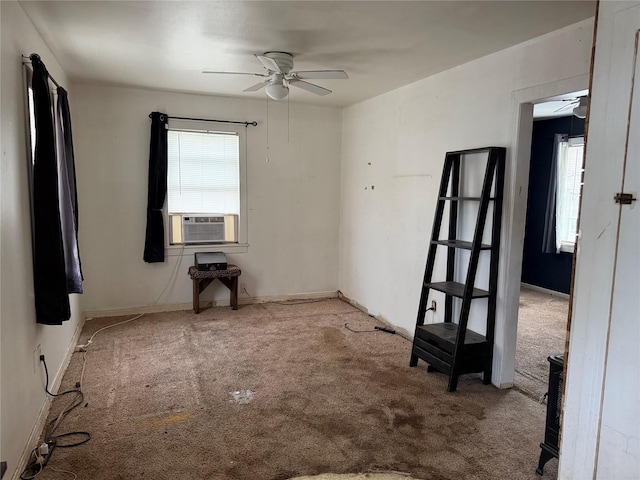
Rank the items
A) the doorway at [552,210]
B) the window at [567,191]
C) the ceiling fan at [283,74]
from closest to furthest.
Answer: the ceiling fan at [283,74] < the doorway at [552,210] < the window at [567,191]

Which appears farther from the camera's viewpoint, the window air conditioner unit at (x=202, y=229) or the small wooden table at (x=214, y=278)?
the window air conditioner unit at (x=202, y=229)

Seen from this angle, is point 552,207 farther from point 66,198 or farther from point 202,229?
point 66,198

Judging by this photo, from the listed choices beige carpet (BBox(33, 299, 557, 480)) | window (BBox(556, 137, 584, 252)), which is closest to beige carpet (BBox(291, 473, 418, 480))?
beige carpet (BBox(33, 299, 557, 480))

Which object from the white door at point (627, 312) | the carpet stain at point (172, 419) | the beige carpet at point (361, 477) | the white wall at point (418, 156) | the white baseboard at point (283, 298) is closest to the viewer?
the white door at point (627, 312)

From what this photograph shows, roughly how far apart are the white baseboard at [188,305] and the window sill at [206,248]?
1.98ft

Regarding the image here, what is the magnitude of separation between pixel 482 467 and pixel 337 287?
380cm

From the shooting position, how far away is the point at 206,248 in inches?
210

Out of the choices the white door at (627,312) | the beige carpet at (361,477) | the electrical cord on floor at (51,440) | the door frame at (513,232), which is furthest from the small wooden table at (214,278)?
A: the white door at (627,312)

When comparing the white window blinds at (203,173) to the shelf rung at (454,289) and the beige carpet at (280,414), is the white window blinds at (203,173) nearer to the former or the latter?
the beige carpet at (280,414)

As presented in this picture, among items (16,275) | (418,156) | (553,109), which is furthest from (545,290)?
(16,275)

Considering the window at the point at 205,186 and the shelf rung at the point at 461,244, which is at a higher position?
the window at the point at 205,186

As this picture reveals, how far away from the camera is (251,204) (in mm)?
5492

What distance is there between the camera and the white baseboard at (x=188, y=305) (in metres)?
4.95

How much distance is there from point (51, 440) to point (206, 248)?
9.88 feet
